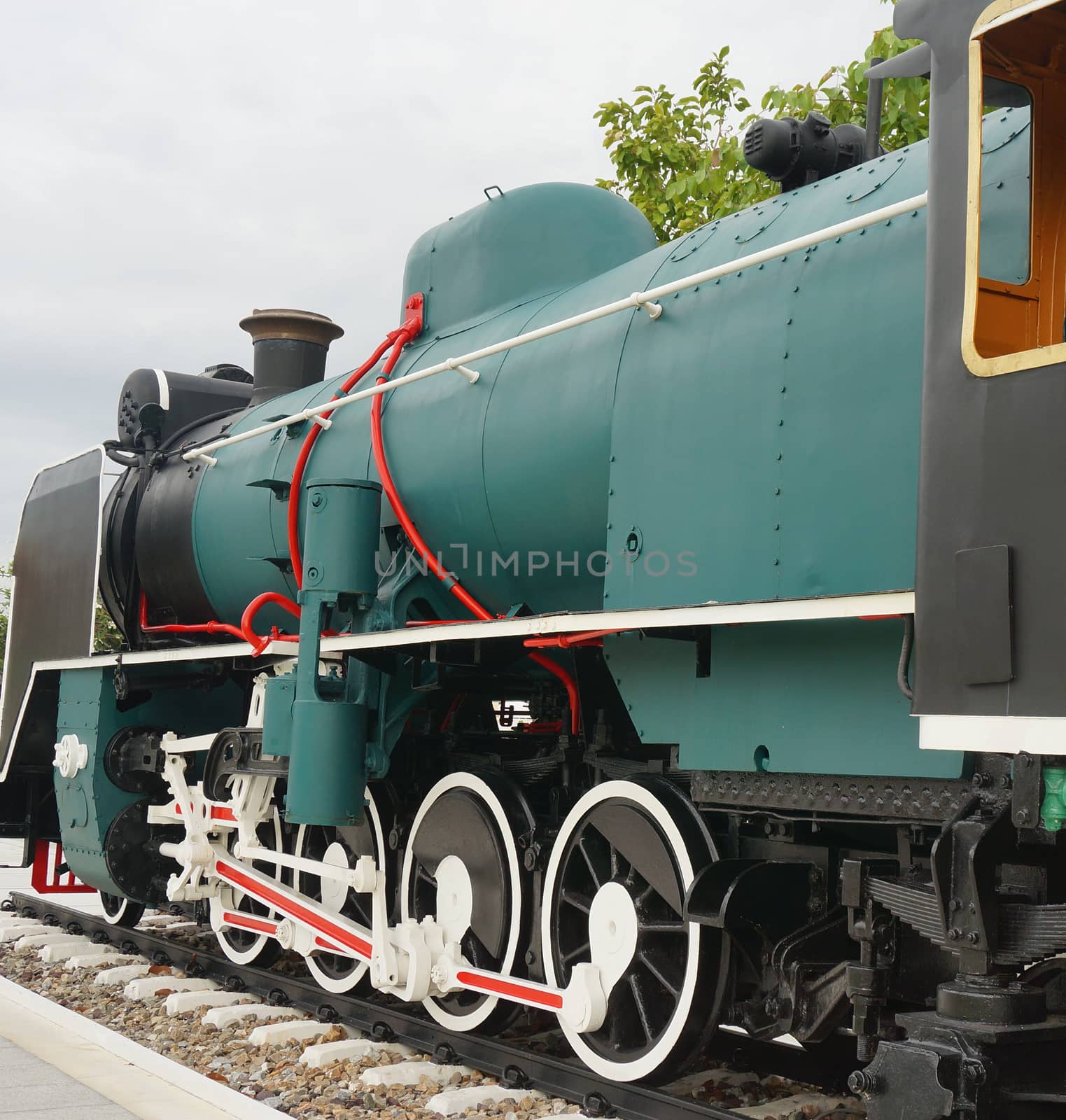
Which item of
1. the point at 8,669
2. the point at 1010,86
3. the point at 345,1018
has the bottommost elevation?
the point at 345,1018

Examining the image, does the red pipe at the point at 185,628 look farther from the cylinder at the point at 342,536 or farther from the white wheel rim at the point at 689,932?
the white wheel rim at the point at 689,932

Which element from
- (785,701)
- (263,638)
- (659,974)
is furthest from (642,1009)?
(263,638)

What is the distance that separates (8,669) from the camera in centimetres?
893

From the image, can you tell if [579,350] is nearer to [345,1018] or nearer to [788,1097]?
[788,1097]

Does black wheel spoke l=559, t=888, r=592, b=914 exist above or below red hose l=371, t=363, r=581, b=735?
below

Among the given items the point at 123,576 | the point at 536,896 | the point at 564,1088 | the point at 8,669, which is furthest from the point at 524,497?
the point at 8,669

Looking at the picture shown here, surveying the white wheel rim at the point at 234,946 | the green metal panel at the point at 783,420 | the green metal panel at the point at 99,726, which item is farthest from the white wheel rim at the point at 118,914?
the green metal panel at the point at 783,420

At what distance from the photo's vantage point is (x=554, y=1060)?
4.75 m

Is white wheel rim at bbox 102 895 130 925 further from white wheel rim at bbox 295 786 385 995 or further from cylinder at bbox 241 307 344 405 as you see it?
cylinder at bbox 241 307 344 405

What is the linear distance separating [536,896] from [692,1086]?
35.5 inches

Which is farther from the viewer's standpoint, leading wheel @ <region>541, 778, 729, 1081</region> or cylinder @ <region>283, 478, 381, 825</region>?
cylinder @ <region>283, 478, 381, 825</region>

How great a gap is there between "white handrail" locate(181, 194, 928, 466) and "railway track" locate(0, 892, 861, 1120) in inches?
102

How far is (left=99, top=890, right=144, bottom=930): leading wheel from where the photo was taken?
827 centimetres

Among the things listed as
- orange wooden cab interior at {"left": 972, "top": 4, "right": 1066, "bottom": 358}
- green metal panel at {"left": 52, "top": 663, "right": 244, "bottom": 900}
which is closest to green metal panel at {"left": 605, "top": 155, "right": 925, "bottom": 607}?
orange wooden cab interior at {"left": 972, "top": 4, "right": 1066, "bottom": 358}
